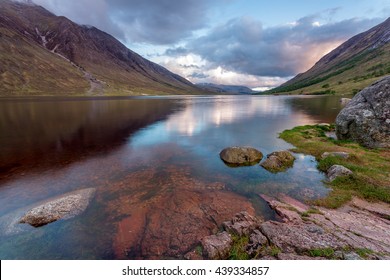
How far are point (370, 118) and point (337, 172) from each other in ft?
44.1

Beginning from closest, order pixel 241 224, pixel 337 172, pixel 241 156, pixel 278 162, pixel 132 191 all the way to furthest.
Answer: pixel 241 224, pixel 132 191, pixel 337 172, pixel 278 162, pixel 241 156

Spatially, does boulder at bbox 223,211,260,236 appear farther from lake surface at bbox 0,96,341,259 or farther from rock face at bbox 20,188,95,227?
rock face at bbox 20,188,95,227

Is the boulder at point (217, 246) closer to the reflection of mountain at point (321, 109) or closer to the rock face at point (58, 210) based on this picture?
the rock face at point (58, 210)

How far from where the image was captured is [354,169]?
19.5m

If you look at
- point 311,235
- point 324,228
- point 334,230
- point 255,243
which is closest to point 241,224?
point 255,243

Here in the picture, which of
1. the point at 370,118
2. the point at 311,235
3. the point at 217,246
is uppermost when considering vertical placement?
the point at 370,118

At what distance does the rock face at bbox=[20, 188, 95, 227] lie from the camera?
1330 cm

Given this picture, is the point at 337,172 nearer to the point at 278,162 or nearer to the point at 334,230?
the point at 278,162

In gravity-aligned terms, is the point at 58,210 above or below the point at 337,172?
below

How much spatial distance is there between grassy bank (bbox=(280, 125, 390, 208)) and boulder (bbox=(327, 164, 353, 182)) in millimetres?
417

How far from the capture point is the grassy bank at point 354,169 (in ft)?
51.0

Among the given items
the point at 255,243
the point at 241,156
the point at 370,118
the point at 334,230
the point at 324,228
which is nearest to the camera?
the point at 255,243
